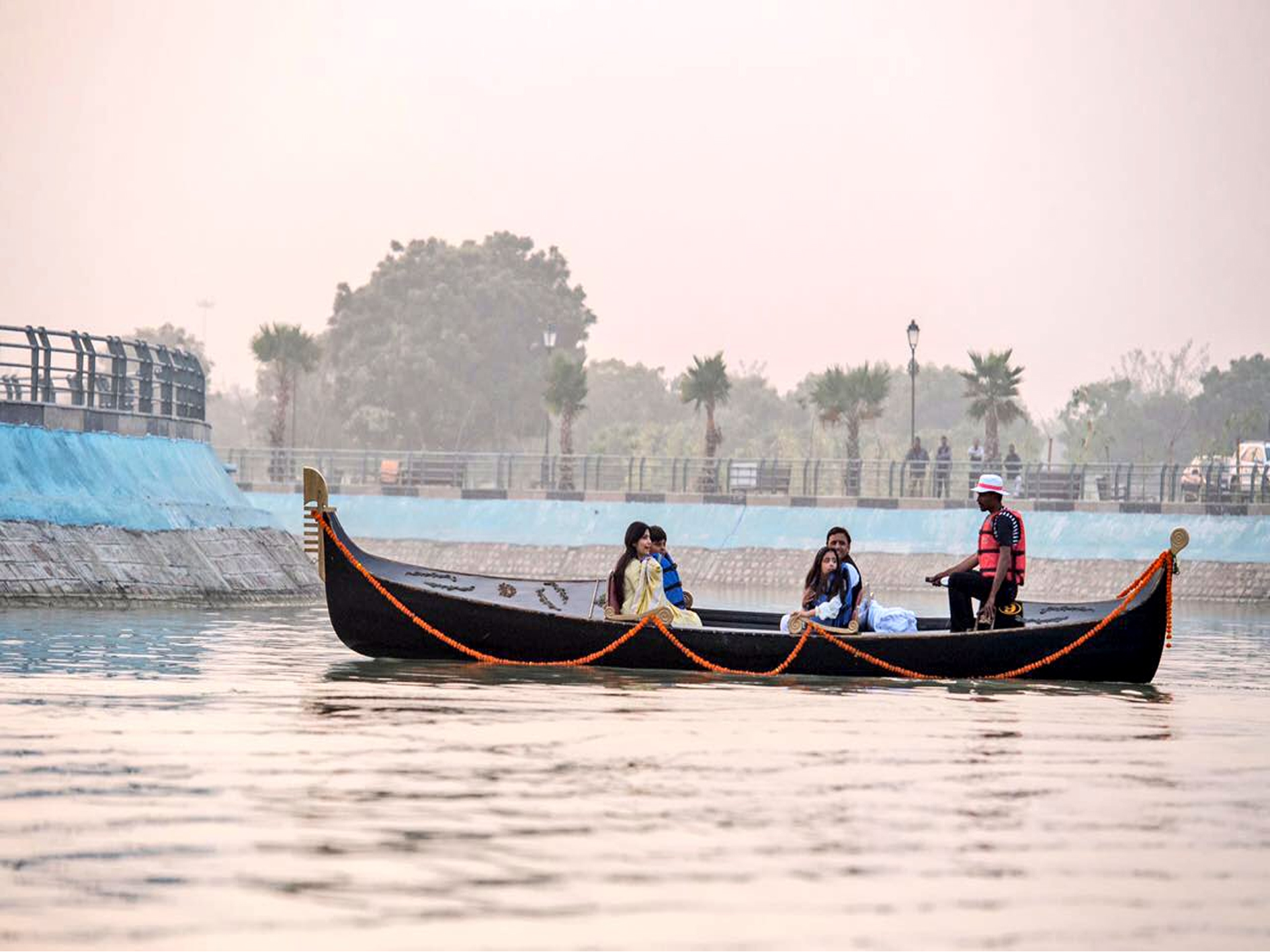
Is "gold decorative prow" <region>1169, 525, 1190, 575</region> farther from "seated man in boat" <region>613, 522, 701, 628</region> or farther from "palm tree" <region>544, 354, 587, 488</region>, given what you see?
"palm tree" <region>544, 354, 587, 488</region>

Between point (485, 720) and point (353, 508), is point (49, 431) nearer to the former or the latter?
point (485, 720)

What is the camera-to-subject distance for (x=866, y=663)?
19.4 metres

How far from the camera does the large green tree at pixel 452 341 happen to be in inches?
3944

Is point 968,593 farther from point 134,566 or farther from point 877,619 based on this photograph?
point 134,566

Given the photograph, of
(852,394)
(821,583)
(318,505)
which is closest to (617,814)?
(821,583)

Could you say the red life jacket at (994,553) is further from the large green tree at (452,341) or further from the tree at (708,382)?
the large green tree at (452,341)

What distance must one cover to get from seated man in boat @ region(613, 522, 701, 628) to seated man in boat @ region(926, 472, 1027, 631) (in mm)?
2559

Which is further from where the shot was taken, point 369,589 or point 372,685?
point 369,589

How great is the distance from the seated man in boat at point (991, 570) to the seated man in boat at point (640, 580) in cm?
256

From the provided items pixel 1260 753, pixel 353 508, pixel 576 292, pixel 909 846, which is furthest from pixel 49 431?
pixel 576 292

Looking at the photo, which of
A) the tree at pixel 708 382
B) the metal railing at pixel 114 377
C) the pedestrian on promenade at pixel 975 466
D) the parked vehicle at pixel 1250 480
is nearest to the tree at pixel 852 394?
the tree at pixel 708 382

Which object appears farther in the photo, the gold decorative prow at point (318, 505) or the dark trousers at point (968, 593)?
the gold decorative prow at point (318, 505)

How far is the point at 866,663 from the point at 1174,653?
815cm

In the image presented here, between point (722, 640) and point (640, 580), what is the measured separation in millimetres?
1078
